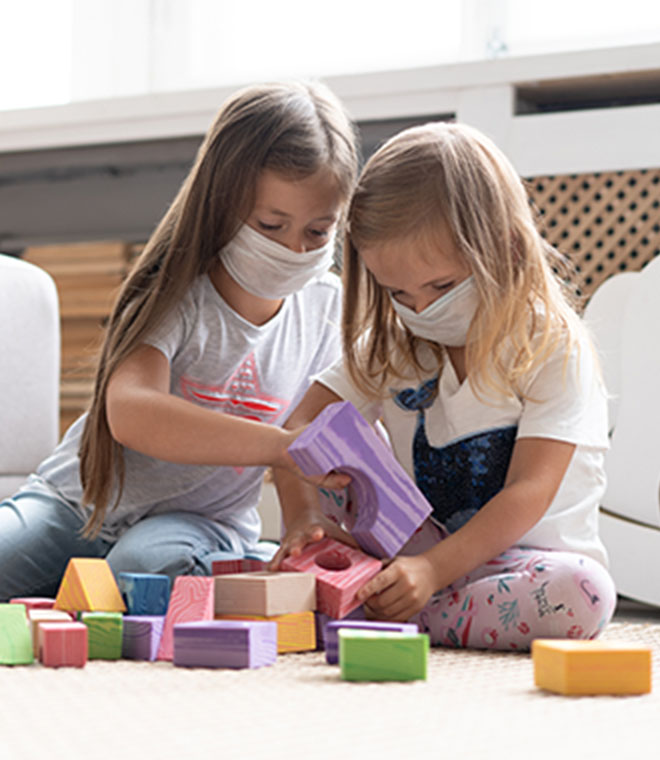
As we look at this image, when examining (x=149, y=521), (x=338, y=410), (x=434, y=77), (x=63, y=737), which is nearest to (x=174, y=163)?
(x=434, y=77)

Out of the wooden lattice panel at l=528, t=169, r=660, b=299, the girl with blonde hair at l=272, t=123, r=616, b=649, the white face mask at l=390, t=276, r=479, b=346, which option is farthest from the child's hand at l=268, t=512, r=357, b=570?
the wooden lattice panel at l=528, t=169, r=660, b=299

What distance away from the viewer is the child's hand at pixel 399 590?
885mm

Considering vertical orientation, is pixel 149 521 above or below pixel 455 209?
below

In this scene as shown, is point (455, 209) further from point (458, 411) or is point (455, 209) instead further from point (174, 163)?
point (174, 163)

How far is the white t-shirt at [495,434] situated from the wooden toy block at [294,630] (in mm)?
243

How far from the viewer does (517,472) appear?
0.97m

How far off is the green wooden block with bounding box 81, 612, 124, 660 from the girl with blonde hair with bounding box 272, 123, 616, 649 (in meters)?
0.17

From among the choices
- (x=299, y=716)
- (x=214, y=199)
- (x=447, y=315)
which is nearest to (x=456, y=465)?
(x=447, y=315)

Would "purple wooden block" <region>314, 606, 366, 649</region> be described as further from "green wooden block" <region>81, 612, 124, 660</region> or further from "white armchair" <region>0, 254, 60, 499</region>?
"white armchair" <region>0, 254, 60, 499</region>

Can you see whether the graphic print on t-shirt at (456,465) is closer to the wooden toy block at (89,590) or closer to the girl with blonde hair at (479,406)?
the girl with blonde hair at (479,406)

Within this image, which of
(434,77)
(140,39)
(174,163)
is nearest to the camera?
(434,77)

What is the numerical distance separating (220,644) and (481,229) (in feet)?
1.49

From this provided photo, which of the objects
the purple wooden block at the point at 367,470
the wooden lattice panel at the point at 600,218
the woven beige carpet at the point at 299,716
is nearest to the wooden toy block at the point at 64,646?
the woven beige carpet at the point at 299,716

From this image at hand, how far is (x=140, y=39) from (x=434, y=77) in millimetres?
1131
